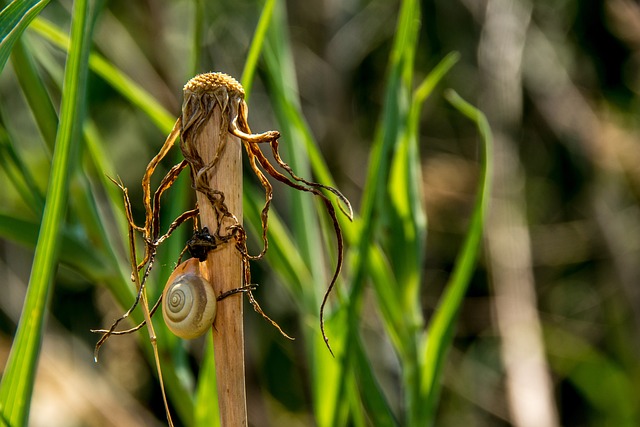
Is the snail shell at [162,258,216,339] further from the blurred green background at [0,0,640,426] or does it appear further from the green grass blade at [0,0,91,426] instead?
the blurred green background at [0,0,640,426]

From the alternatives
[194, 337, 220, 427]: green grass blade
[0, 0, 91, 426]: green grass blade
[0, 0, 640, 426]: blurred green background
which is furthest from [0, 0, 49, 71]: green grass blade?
[0, 0, 640, 426]: blurred green background

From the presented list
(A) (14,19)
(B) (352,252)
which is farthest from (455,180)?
(A) (14,19)

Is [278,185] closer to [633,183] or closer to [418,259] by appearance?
[633,183]

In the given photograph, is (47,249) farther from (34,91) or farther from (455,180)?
(455,180)

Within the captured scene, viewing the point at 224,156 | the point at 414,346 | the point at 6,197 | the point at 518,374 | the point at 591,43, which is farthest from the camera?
the point at 591,43

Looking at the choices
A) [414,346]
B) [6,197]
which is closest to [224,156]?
[414,346]

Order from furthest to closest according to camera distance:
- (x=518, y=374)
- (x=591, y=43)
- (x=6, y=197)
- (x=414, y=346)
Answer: (x=591, y=43) → (x=6, y=197) → (x=518, y=374) → (x=414, y=346)

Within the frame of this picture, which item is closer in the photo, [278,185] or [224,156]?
[224,156]
